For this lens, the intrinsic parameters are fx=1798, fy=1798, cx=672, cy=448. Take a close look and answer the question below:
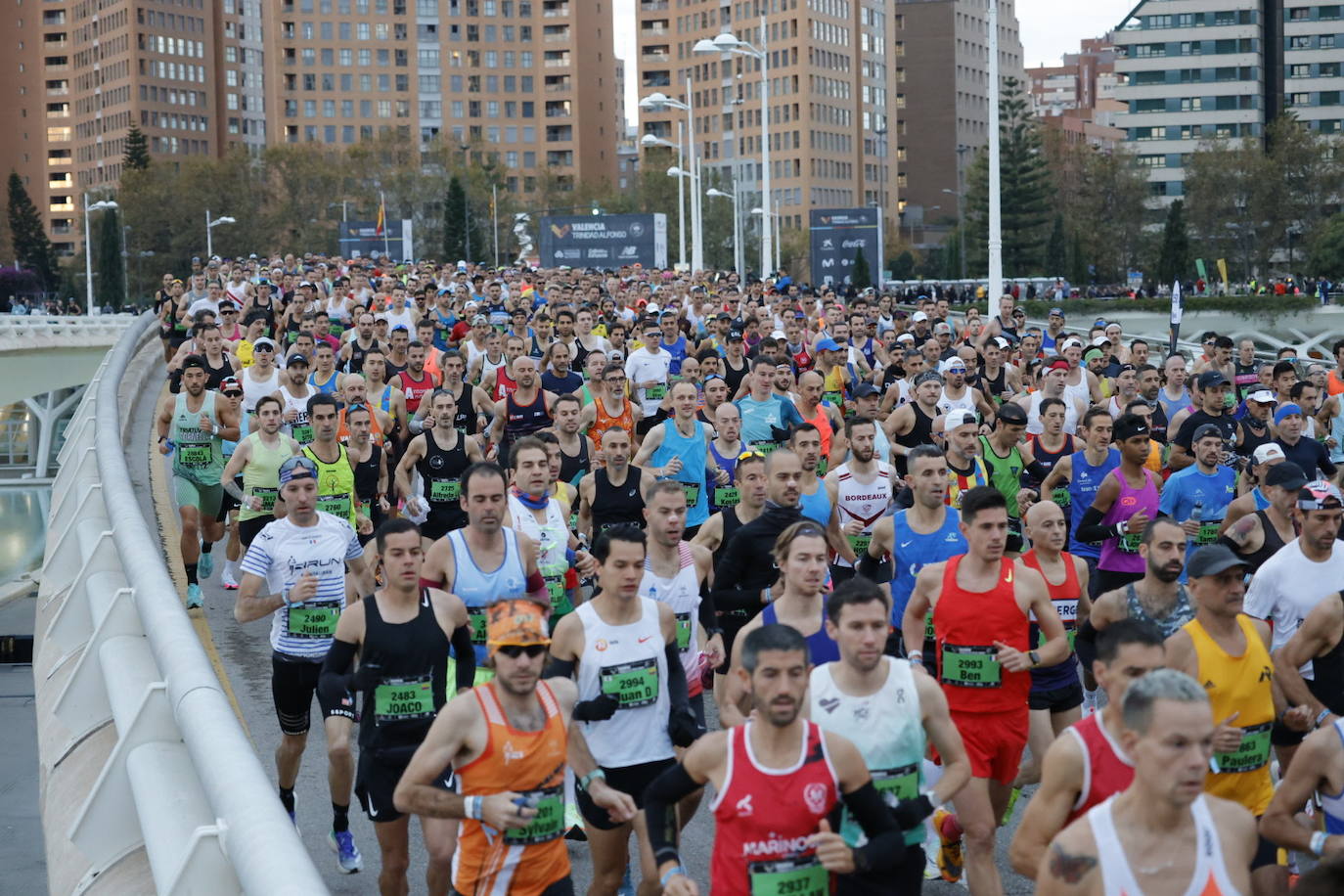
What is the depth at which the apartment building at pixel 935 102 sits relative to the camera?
157375mm

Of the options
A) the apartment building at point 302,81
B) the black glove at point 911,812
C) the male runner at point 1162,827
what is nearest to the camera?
the male runner at point 1162,827

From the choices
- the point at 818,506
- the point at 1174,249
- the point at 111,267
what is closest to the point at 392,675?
the point at 818,506

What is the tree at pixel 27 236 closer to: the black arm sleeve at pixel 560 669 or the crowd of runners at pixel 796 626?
the crowd of runners at pixel 796 626

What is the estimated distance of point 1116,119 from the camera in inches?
5320

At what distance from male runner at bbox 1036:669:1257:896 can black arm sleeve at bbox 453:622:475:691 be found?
355 centimetres

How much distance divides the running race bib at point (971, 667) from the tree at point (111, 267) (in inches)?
4346

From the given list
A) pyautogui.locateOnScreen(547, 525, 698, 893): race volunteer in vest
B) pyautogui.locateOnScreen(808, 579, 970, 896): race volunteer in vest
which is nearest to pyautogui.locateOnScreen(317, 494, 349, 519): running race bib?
pyautogui.locateOnScreen(547, 525, 698, 893): race volunteer in vest

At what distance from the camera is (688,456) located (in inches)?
504

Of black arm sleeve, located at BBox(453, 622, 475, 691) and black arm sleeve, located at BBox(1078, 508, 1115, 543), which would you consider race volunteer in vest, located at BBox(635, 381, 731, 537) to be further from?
black arm sleeve, located at BBox(453, 622, 475, 691)

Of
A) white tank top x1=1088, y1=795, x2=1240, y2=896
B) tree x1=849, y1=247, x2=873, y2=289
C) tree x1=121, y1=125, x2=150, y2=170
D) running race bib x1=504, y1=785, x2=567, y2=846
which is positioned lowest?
running race bib x1=504, y1=785, x2=567, y2=846

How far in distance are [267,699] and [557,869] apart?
5.56 m

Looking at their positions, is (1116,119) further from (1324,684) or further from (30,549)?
(1324,684)

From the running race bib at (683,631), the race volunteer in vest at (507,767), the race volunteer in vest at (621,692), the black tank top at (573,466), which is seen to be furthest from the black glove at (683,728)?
the black tank top at (573,466)

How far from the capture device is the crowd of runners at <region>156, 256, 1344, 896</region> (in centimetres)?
520
